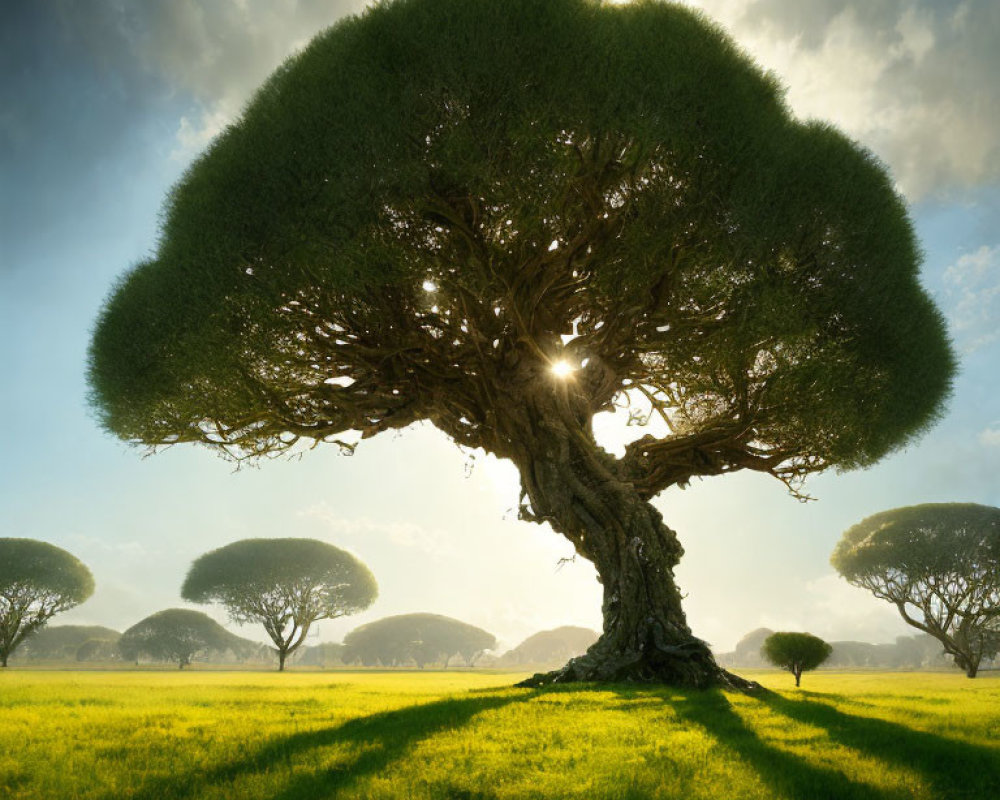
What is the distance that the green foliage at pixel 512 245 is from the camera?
505 inches

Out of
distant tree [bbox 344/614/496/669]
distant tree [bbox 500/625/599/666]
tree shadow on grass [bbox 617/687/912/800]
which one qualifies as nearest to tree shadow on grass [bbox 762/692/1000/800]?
tree shadow on grass [bbox 617/687/912/800]

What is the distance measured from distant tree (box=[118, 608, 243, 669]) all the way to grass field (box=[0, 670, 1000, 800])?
95.5m

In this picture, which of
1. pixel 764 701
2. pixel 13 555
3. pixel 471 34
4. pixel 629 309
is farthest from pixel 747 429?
pixel 13 555

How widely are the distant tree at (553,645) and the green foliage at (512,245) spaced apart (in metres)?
144

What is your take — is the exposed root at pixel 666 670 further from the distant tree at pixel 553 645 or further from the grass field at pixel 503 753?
the distant tree at pixel 553 645

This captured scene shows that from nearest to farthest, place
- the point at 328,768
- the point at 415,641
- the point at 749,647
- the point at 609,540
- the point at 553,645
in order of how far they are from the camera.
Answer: the point at 328,768 → the point at 609,540 → the point at 415,641 → the point at 553,645 → the point at 749,647

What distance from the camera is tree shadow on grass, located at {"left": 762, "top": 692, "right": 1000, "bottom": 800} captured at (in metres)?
6.04

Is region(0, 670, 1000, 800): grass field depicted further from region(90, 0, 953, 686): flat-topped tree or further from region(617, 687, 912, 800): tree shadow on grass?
region(90, 0, 953, 686): flat-topped tree

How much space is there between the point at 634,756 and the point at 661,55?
13.4m

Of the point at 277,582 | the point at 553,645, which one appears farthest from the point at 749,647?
the point at 277,582

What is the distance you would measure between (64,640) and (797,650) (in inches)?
5393

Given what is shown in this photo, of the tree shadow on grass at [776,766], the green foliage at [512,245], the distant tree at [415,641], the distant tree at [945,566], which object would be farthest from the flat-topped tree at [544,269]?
the distant tree at [415,641]

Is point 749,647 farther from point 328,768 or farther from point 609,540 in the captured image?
point 328,768

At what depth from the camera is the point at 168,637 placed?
298 feet
